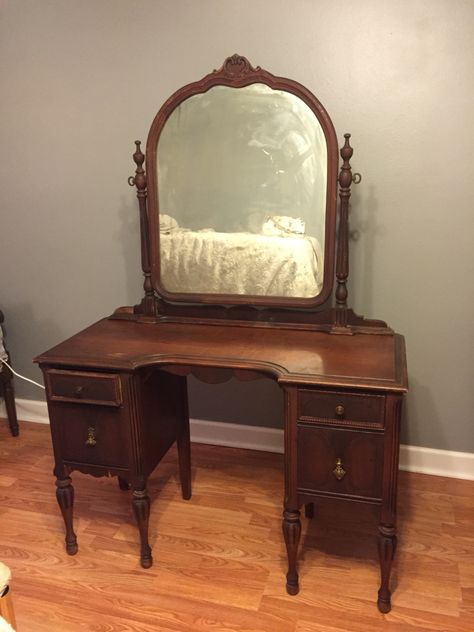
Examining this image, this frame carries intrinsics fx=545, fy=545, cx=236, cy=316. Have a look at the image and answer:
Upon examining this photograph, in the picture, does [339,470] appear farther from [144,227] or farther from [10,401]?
[10,401]

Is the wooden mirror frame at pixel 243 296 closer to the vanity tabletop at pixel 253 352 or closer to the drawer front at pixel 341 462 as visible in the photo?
the vanity tabletop at pixel 253 352

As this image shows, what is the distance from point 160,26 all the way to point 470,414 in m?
1.91

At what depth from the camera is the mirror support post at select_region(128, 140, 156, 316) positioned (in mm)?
1932

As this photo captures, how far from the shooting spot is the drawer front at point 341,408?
4.77 feet

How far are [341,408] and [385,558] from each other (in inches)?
18.5

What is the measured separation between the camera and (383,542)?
1.54 metres

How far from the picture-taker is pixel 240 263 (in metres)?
1.96

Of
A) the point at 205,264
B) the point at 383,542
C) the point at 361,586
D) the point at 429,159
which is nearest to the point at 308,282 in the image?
the point at 205,264

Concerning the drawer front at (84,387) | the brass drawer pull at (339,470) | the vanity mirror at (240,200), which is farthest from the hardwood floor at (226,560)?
the vanity mirror at (240,200)

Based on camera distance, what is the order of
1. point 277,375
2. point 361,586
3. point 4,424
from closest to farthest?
point 277,375
point 361,586
point 4,424

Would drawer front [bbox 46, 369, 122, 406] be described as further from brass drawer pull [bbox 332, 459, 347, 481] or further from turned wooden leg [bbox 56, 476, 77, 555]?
brass drawer pull [bbox 332, 459, 347, 481]

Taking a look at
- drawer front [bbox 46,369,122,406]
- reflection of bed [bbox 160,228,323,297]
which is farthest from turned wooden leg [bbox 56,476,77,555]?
reflection of bed [bbox 160,228,323,297]

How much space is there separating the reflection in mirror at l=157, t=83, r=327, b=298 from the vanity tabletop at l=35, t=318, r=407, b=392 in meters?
0.18

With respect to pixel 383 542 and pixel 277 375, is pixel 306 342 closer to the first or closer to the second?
pixel 277 375
